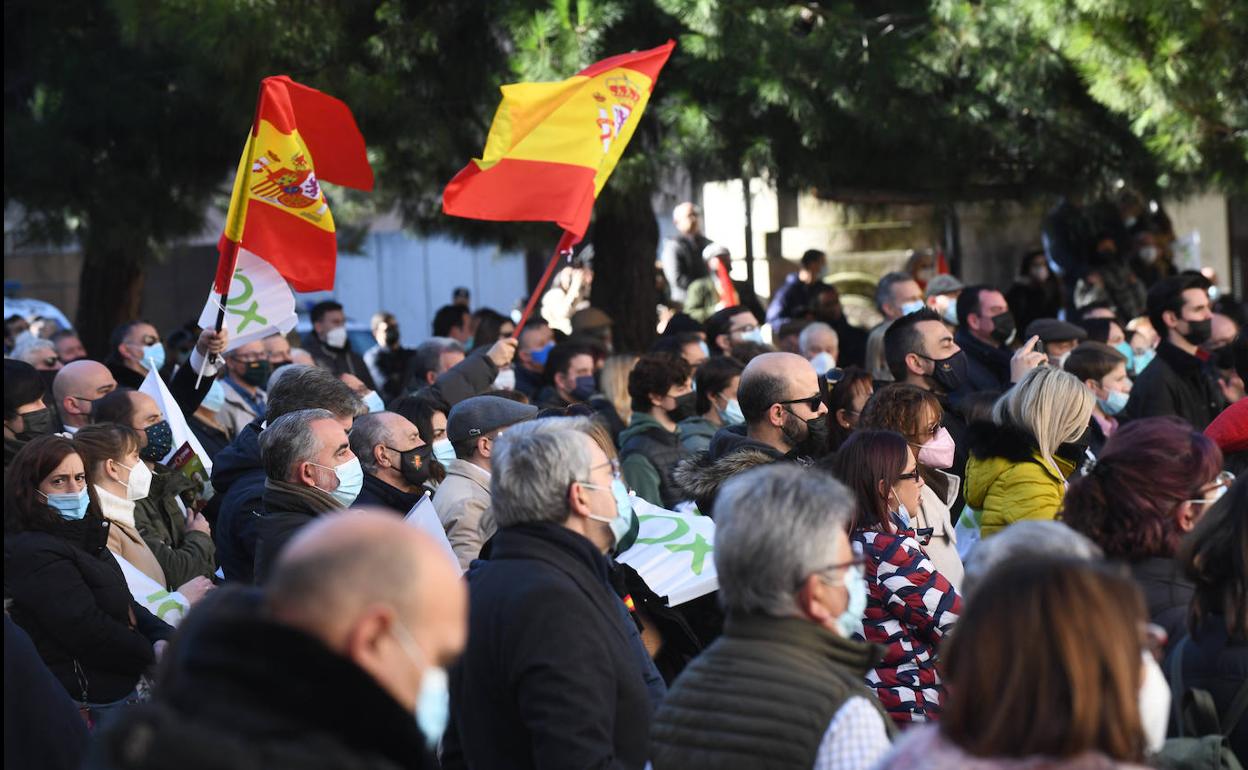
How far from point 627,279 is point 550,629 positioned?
32.2ft

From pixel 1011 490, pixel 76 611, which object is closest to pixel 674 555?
pixel 1011 490

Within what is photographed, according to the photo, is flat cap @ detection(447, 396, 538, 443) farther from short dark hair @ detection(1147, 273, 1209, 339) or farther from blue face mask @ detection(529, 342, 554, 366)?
blue face mask @ detection(529, 342, 554, 366)

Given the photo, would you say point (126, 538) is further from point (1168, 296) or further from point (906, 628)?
point (1168, 296)

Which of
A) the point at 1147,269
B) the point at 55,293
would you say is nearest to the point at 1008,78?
the point at 1147,269

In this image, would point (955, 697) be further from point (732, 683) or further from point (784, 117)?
point (784, 117)

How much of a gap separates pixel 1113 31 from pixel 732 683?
746 cm

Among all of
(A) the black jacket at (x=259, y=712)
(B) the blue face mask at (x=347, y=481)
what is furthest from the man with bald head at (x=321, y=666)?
(B) the blue face mask at (x=347, y=481)

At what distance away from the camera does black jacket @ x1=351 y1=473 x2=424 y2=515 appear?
5.99 metres

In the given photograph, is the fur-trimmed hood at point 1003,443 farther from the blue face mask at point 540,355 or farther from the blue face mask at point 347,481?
the blue face mask at point 540,355

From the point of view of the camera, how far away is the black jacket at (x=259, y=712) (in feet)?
7.32

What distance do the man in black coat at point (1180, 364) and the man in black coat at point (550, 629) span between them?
4.93 m

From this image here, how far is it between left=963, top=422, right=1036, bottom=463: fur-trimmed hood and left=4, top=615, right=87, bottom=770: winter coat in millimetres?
3261

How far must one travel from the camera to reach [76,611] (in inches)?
A: 199

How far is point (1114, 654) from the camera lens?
8.16 ft
